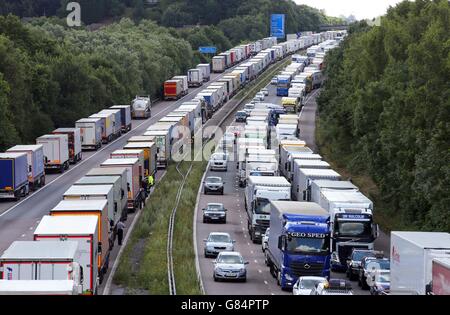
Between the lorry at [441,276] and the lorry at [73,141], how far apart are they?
166 ft

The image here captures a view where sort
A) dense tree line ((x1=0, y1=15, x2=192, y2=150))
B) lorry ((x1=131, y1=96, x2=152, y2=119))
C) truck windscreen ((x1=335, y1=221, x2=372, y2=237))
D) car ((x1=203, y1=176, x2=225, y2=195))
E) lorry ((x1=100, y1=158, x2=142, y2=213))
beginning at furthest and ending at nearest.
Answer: lorry ((x1=131, y1=96, x2=152, y2=119)), dense tree line ((x1=0, y1=15, x2=192, y2=150)), car ((x1=203, y1=176, x2=225, y2=195)), lorry ((x1=100, y1=158, x2=142, y2=213)), truck windscreen ((x1=335, y1=221, x2=372, y2=237))

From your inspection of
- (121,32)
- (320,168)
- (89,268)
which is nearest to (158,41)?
(121,32)

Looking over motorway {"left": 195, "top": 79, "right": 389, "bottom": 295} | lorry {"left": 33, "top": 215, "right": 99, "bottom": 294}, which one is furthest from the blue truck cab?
lorry {"left": 33, "top": 215, "right": 99, "bottom": 294}

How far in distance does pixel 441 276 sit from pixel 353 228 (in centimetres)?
1617

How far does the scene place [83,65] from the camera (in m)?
99.6

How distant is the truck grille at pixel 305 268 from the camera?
34531 mm

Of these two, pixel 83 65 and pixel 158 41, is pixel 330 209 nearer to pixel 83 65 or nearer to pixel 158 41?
pixel 83 65

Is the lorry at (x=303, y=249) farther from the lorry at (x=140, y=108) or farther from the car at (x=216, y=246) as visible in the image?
the lorry at (x=140, y=108)

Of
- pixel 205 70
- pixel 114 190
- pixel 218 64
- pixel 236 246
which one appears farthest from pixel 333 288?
pixel 218 64

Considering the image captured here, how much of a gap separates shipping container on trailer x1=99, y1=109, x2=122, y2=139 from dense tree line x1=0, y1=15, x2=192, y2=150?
423 cm

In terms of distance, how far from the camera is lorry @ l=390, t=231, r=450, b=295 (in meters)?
25.6

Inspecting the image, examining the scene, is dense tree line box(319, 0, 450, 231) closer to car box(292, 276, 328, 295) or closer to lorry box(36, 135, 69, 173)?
car box(292, 276, 328, 295)

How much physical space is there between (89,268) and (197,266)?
1022 cm

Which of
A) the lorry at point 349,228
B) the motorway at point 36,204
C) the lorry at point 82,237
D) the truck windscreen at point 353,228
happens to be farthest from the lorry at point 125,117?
the lorry at point 82,237
